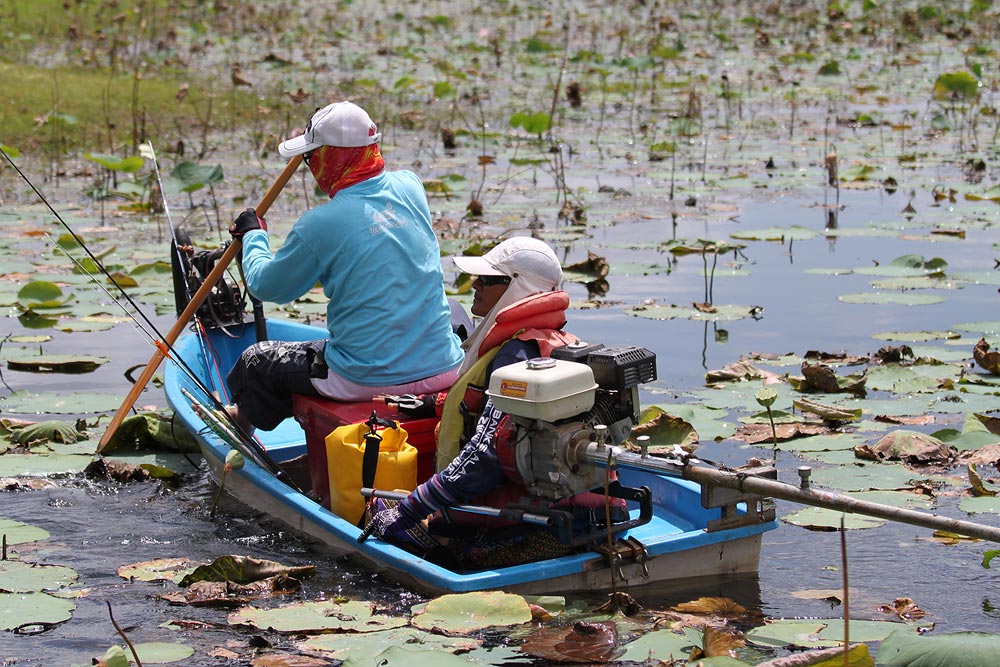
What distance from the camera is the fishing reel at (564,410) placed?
4.06 m

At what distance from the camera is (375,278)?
5051 mm

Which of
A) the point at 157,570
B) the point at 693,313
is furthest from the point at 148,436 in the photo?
the point at 693,313

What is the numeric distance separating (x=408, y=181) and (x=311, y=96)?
951 centimetres

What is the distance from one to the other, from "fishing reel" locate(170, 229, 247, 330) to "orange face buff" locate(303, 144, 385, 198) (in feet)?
4.66

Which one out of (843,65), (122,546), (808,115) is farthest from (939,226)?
(843,65)

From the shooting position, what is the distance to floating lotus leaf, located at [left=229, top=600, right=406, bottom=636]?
4.08m

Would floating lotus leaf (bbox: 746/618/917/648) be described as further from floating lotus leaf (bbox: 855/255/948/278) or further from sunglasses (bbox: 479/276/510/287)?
floating lotus leaf (bbox: 855/255/948/278)

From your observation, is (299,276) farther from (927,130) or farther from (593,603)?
(927,130)

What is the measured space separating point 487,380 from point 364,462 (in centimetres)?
55

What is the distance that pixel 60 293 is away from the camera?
8.18 metres

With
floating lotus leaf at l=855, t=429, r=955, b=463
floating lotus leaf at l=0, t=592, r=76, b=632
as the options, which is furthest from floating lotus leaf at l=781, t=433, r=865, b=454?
floating lotus leaf at l=0, t=592, r=76, b=632

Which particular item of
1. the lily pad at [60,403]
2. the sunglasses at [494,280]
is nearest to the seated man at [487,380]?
the sunglasses at [494,280]

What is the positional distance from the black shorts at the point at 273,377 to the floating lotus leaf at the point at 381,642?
1.43 m

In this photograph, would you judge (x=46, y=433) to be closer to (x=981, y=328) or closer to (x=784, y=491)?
(x=784, y=491)
